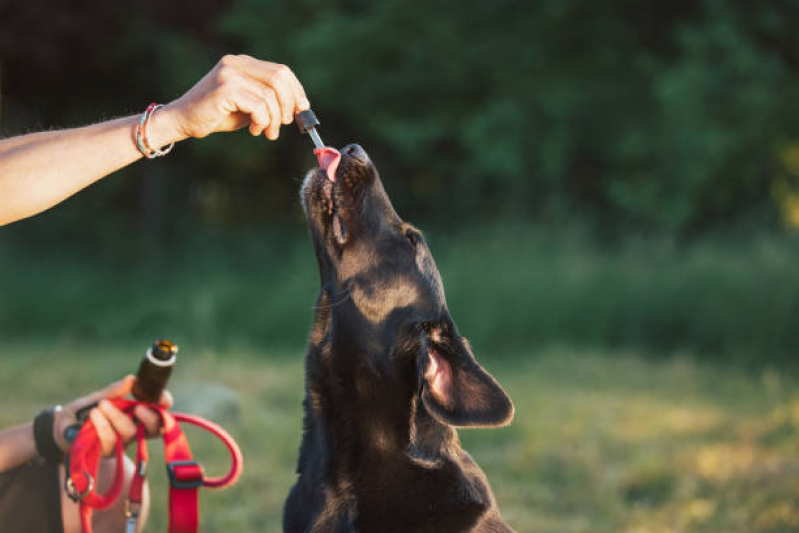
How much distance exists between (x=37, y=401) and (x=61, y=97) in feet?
37.8

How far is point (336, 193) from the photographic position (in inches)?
107

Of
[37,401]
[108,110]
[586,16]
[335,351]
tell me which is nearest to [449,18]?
[586,16]

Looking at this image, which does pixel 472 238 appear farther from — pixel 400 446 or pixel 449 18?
pixel 400 446

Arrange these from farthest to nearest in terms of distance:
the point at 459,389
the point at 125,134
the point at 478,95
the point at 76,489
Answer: the point at 478,95, the point at 76,489, the point at 459,389, the point at 125,134

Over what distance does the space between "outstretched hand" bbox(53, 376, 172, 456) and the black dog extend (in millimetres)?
492

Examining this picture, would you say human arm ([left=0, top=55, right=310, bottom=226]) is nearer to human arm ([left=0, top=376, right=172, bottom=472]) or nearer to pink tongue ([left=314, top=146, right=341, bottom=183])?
pink tongue ([left=314, top=146, right=341, bottom=183])

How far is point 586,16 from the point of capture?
1299cm

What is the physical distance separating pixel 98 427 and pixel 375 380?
2.80ft

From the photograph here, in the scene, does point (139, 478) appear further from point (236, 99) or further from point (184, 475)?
point (236, 99)

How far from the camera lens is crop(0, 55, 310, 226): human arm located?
2.09 m

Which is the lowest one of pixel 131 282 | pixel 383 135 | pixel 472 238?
pixel 472 238

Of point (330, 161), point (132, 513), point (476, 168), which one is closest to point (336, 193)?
point (330, 161)

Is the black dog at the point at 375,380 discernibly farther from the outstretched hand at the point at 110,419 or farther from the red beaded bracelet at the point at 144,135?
the red beaded bracelet at the point at 144,135

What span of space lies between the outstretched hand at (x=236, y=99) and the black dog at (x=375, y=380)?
1.49 feet
